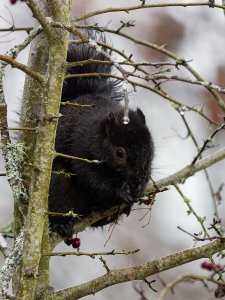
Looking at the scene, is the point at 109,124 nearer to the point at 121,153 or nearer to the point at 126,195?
the point at 121,153

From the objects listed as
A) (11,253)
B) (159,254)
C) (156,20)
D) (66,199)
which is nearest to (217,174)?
(159,254)

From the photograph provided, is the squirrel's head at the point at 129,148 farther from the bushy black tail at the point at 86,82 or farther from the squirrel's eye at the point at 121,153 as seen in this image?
the bushy black tail at the point at 86,82

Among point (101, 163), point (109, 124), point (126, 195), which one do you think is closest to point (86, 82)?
point (109, 124)

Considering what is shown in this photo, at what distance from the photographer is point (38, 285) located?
2998 millimetres

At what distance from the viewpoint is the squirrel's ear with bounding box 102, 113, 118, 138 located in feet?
13.6

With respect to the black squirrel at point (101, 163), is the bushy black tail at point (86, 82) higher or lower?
higher

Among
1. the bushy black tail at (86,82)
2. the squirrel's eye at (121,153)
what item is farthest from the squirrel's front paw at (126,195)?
the bushy black tail at (86,82)

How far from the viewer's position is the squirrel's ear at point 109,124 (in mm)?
4141

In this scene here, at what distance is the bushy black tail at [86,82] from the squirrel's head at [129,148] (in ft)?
1.27

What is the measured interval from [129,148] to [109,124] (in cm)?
23

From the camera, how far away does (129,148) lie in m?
4.02

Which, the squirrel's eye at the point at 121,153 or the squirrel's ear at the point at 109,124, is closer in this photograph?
the squirrel's eye at the point at 121,153

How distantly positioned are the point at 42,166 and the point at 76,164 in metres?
1.45

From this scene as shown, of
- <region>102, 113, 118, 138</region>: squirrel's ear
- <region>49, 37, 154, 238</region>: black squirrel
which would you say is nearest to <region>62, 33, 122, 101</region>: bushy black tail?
<region>49, 37, 154, 238</region>: black squirrel
